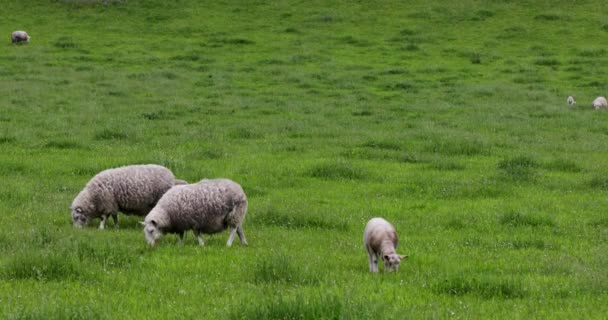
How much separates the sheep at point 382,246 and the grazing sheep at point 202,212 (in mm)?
2303

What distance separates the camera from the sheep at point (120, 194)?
539 inches

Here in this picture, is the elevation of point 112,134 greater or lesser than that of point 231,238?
lesser

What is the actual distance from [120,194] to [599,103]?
75.4 ft

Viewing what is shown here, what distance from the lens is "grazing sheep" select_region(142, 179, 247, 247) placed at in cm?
1212

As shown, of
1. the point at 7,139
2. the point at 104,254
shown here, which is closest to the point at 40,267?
the point at 104,254

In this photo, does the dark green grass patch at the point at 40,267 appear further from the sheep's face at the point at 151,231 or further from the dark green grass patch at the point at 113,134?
the dark green grass patch at the point at 113,134

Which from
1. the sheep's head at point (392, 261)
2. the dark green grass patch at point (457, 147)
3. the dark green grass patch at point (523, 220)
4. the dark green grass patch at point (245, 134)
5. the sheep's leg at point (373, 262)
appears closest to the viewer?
the sheep's head at point (392, 261)

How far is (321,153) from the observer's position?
21.9 metres

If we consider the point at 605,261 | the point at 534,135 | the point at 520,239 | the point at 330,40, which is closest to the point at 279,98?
the point at 534,135

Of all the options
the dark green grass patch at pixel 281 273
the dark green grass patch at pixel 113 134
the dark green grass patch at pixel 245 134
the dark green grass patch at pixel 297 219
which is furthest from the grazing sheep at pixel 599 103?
the dark green grass patch at pixel 281 273

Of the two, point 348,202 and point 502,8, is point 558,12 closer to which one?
point 502,8

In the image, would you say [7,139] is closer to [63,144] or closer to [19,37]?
[63,144]

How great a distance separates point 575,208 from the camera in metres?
15.9

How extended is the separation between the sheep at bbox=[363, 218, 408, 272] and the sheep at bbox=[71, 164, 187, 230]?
15.4ft
